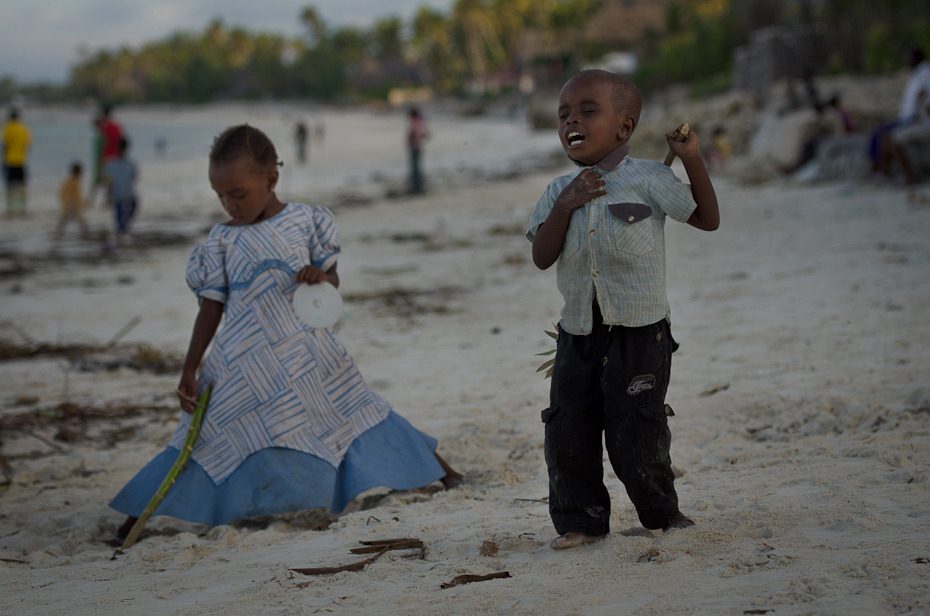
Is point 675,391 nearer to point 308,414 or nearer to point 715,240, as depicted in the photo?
point 308,414

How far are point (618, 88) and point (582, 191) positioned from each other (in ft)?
1.03

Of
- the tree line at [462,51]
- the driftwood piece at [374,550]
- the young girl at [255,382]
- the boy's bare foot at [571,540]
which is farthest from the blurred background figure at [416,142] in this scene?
the boy's bare foot at [571,540]

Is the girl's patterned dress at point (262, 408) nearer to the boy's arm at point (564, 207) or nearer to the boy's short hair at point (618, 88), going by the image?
the boy's arm at point (564, 207)

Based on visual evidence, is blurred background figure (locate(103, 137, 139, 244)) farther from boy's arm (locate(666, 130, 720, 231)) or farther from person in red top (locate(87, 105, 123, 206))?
boy's arm (locate(666, 130, 720, 231))

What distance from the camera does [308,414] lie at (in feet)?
11.5

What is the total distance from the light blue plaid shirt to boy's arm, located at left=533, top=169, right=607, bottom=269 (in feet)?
0.13

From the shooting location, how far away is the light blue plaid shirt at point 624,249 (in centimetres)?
255

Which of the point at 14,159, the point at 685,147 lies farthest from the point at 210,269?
the point at 14,159

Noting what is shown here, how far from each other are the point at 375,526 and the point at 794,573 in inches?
59.7

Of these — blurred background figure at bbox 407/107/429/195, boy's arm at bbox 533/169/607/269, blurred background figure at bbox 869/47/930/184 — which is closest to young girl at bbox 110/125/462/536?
boy's arm at bbox 533/169/607/269

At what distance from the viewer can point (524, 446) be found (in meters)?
4.15

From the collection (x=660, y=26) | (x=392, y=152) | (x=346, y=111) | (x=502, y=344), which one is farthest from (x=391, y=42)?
(x=502, y=344)

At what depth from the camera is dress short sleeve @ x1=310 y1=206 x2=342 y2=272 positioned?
3598 millimetres

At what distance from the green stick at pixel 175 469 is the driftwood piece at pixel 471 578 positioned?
4.68 ft
